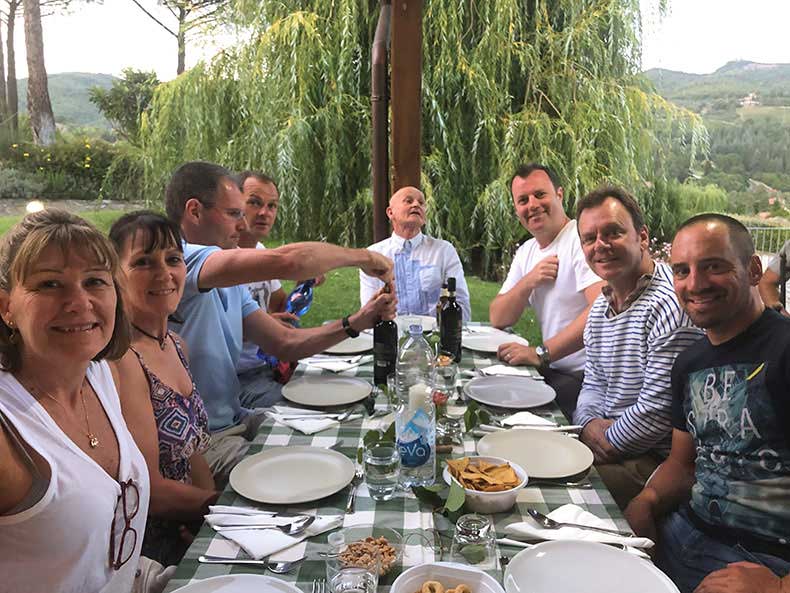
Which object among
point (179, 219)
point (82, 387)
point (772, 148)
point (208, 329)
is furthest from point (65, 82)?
point (772, 148)

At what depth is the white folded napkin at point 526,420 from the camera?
1.51 metres

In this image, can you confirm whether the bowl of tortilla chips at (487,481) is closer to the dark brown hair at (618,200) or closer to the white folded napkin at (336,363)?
the white folded napkin at (336,363)

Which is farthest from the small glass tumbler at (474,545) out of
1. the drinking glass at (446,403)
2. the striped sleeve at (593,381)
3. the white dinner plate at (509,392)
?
the striped sleeve at (593,381)

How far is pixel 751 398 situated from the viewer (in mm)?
1292

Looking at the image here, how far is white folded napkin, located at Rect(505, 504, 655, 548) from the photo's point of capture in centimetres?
99

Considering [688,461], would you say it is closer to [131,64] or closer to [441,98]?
[131,64]

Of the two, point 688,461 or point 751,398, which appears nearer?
point 751,398

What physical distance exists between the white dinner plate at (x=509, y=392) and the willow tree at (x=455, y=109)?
80.7 inches

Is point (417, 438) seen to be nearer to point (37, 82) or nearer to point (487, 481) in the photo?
point (487, 481)

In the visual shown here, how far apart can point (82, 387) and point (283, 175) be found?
2.83m

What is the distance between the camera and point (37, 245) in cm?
100

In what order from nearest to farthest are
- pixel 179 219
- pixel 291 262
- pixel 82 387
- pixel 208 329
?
pixel 82 387 → pixel 291 262 → pixel 208 329 → pixel 179 219

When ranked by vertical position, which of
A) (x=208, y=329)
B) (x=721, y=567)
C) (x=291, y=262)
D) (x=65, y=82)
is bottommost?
(x=721, y=567)

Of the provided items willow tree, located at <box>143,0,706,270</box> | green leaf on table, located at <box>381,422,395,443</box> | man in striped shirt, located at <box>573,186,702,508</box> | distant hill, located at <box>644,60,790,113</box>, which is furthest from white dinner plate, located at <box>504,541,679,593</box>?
willow tree, located at <box>143,0,706,270</box>
